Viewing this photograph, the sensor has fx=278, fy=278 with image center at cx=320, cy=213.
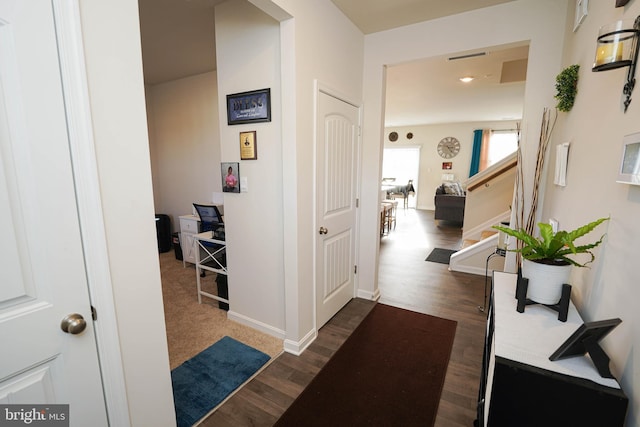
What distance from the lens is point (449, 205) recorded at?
6719 millimetres

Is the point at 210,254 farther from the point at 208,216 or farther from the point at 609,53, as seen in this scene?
the point at 609,53

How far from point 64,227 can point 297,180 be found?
1282 millimetres

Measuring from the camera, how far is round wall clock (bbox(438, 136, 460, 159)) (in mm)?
8773

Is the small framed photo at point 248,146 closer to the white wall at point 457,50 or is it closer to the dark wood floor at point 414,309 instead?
the white wall at point 457,50

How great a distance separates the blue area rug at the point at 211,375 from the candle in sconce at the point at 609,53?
2.42 m

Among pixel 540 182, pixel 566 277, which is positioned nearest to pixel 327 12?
pixel 540 182

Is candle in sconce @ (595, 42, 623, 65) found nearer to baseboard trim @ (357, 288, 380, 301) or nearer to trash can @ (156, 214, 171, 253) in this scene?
baseboard trim @ (357, 288, 380, 301)

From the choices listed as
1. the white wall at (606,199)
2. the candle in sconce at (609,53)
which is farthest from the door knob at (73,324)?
the candle in sconce at (609,53)

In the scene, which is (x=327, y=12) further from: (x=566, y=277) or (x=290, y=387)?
(x=290, y=387)

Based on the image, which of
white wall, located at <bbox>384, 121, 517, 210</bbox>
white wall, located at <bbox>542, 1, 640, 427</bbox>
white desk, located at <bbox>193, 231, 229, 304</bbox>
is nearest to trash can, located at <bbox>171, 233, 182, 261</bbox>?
white desk, located at <bbox>193, 231, 229, 304</bbox>

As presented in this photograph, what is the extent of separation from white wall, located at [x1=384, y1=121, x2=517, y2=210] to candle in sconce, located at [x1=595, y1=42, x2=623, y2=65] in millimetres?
8433

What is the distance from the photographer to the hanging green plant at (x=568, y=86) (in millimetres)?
1599

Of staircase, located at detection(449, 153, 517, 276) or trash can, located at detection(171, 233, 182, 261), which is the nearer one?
trash can, located at detection(171, 233, 182, 261)

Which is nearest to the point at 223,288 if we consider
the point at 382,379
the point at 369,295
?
the point at 369,295
